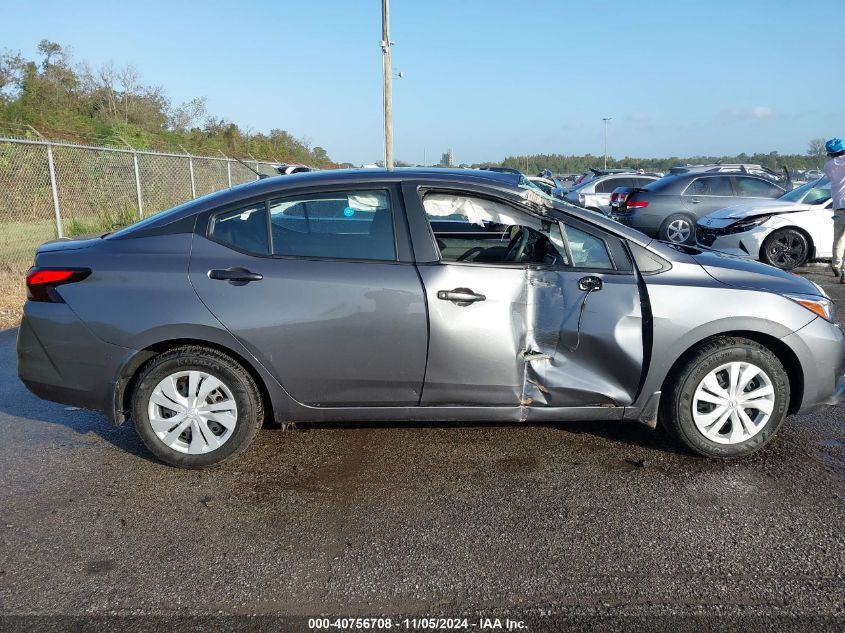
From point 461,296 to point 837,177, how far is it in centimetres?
765

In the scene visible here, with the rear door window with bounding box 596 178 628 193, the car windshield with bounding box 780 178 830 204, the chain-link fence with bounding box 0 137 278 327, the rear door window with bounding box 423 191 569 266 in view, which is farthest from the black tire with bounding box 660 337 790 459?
the rear door window with bounding box 596 178 628 193

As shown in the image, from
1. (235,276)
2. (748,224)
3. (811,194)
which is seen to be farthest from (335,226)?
(811,194)

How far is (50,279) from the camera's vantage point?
3703 mm

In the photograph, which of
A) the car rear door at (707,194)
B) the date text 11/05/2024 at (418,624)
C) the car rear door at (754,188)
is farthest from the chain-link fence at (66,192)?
the car rear door at (754,188)

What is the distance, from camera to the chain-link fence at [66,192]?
35.2ft

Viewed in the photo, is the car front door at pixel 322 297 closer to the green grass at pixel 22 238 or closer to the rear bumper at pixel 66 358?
the rear bumper at pixel 66 358

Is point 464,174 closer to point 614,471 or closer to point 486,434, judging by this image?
point 486,434

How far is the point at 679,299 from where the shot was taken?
146 inches

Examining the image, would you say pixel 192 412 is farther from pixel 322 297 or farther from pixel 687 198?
pixel 687 198

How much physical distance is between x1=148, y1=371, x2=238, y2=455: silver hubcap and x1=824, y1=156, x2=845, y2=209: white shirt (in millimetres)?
8652

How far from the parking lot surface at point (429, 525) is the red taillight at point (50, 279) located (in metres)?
1.01

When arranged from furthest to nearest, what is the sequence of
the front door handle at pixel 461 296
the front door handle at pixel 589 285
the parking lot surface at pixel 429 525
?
the front door handle at pixel 589 285 → the front door handle at pixel 461 296 → the parking lot surface at pixel 429 525

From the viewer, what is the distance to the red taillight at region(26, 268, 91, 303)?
12.1ft

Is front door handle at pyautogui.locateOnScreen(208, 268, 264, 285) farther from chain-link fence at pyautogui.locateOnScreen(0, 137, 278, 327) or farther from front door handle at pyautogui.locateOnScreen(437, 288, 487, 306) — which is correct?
chain-link fence at pyautogui.locateOnScreen(0, 137, 278, 327)
